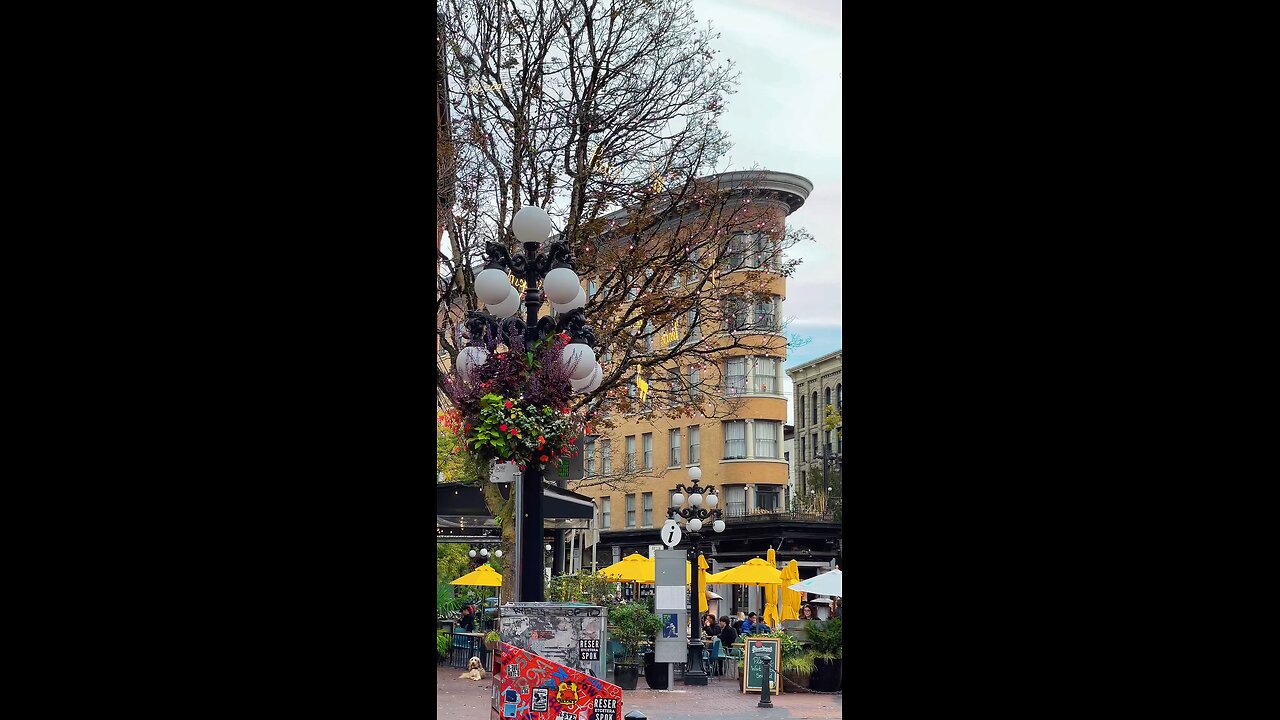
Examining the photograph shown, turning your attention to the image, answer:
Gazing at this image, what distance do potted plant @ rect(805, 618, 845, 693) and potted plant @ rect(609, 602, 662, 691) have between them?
2.19 meters

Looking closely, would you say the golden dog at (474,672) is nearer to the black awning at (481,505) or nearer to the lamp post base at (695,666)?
the black awning at (481,505)

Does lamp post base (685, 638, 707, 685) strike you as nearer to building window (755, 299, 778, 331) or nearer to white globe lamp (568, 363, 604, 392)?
building window (755, 299, 778, 331)

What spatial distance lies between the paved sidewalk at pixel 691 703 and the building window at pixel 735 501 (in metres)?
25.8

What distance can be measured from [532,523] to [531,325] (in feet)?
4.91

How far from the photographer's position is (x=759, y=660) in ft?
52.1

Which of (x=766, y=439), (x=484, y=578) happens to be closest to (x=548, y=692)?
(x=484, y=578)

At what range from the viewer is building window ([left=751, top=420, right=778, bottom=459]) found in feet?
145

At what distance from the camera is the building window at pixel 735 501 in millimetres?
43406

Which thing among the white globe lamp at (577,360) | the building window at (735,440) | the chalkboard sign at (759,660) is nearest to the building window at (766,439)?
the building window at (735,440)
